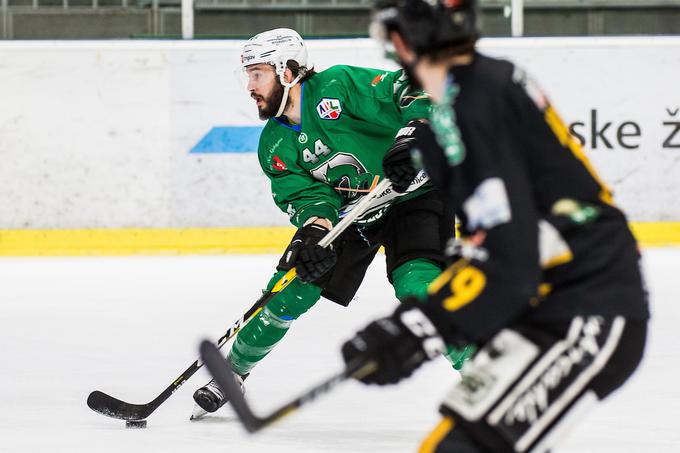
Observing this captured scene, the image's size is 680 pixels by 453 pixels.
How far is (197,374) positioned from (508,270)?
2.55 m

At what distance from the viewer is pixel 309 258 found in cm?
315

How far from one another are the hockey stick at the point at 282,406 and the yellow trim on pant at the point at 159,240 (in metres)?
4.81

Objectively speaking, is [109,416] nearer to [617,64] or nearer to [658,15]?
[617,64]

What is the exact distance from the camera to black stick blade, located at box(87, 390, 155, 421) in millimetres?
3207

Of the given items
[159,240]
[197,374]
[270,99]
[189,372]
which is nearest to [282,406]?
[189,372]

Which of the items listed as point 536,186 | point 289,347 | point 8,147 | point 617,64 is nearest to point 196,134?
point 8,147

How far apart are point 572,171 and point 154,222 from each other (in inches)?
206

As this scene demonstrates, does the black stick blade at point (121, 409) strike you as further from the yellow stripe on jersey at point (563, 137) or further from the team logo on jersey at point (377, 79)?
the yellow stripe on jersey at point (563, 137)

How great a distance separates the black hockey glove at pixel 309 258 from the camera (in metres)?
3.15

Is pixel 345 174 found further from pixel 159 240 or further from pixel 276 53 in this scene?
pixel 159 240

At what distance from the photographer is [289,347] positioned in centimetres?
412

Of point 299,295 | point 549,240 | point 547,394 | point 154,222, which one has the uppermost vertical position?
point 549,240

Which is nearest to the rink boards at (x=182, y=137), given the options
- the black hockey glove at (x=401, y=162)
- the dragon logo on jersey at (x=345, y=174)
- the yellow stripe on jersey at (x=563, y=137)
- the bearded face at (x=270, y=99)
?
the dragon logo on jersey at (x=345, y=174)

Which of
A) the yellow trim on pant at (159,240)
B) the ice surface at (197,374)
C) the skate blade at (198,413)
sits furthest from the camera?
the yellow trim on pant at (159,240)
